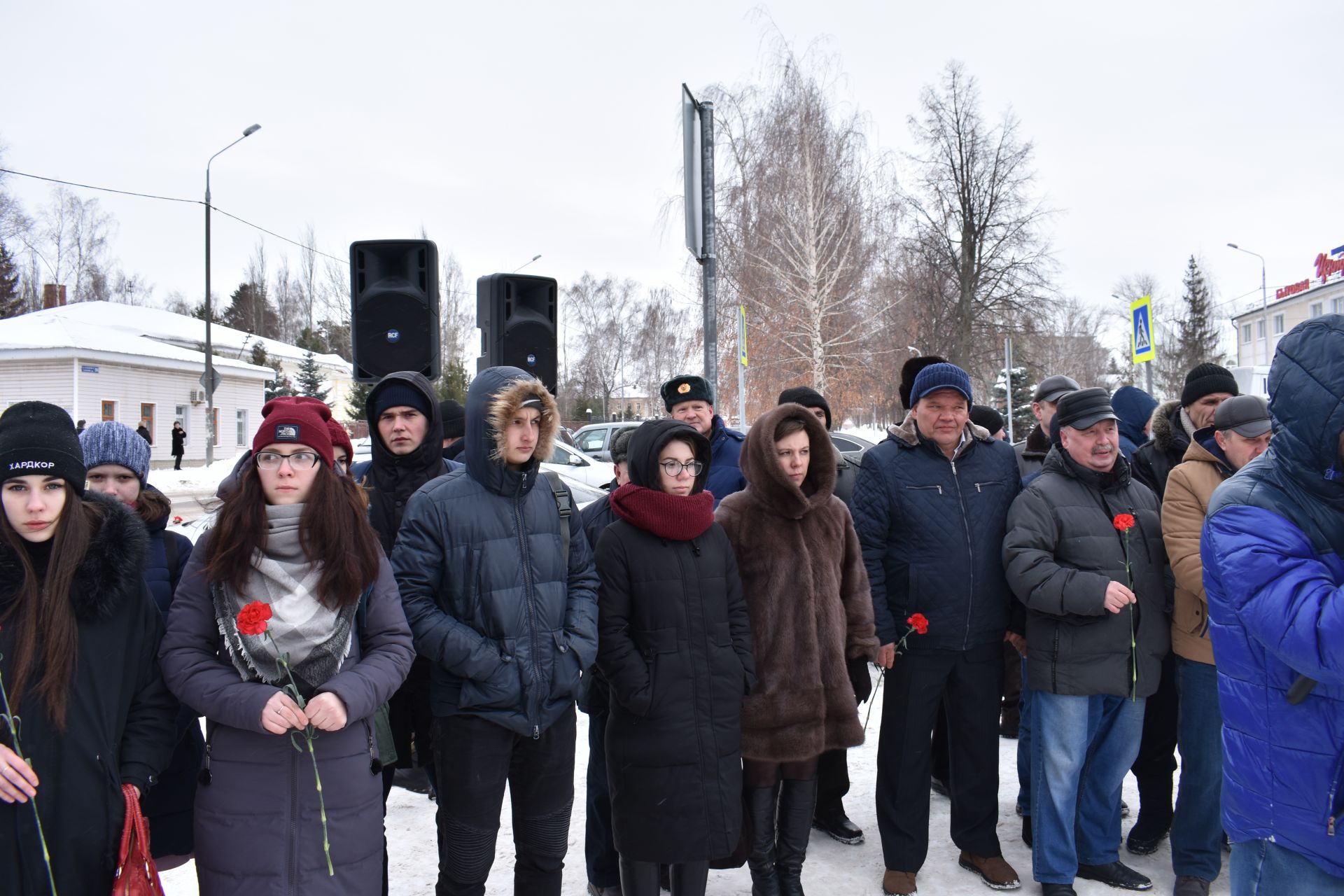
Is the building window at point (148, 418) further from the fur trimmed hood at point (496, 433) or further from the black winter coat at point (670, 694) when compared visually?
the black winter coat at point (670, 694)

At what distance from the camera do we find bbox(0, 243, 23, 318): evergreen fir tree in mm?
43719

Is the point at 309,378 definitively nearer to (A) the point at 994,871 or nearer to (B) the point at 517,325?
(B) the point at 517,325

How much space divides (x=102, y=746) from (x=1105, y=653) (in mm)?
3380

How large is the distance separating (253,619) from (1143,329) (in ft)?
37.9

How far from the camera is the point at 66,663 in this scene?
7.18 feet

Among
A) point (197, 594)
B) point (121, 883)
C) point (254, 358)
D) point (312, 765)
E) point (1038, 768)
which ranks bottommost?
point (1038, 768)

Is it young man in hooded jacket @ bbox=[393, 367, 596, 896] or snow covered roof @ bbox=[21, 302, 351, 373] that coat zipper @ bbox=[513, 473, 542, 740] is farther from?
snow covered roof @ bbox=[21, 302, 351, 373]

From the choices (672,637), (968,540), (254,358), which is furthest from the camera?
(254,358)

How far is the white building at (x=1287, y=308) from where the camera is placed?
51.9 metres

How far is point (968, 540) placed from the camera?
3.63 metres

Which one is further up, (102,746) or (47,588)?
(47,588)

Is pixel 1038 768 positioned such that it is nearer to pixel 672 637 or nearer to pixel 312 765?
pixel 672 637

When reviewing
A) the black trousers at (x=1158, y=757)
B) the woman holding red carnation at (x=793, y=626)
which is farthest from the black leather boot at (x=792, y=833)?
the black trousers at (x=1158, y=757)

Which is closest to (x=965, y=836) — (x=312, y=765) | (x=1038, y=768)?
(x=1038, y=768)
